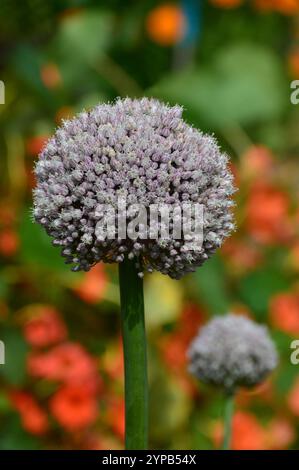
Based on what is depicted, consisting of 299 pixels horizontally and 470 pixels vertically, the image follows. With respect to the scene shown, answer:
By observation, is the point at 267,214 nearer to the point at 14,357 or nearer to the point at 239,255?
the point at 239,255

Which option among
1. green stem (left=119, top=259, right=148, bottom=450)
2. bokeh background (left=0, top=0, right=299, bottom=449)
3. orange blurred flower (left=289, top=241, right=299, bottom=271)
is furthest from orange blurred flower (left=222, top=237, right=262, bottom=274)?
green stem (left=119, top=259, right=148, bottom=450)

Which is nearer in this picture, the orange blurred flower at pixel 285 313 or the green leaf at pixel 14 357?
the green leaf at pixel 14 357

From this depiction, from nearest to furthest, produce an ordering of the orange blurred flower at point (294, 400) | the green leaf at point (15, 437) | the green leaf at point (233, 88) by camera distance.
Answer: the green leaf at point (15, 437)
the orange blurred flower at point (294, 400)
the green leaf at point (233, 88)

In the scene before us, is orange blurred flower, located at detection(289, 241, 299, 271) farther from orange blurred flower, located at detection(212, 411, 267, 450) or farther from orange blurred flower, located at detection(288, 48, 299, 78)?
orange blurred flower, located at detection(288, 48, 299, 78)

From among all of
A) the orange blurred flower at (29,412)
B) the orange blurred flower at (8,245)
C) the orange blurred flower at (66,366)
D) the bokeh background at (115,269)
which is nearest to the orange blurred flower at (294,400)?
the bokeh background at (115,269)

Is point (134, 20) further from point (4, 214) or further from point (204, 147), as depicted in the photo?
point (204, 147)

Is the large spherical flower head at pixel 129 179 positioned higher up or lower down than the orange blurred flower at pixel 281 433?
higher up
